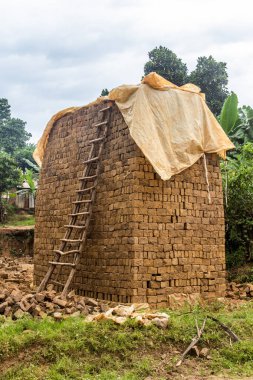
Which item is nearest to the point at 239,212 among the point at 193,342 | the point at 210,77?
the point at 193,342

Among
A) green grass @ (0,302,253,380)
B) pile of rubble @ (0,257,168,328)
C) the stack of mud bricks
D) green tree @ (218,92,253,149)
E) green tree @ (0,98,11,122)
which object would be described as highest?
green tree @ (0,98,11,122)

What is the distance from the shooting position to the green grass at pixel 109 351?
4.55 m

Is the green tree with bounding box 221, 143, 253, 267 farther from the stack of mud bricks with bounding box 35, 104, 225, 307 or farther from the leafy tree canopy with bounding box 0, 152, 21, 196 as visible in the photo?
the leafy tree canopy with bounding box 0, 152, 21, 196

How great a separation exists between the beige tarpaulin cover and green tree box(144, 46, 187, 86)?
40.4ft

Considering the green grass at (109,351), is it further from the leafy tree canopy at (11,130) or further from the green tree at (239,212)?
the leafy tree canopy at (11,130)

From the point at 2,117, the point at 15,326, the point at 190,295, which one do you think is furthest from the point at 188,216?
the point at 2,117

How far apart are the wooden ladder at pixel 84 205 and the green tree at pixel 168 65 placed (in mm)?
12693

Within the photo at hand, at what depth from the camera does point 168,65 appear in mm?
20078

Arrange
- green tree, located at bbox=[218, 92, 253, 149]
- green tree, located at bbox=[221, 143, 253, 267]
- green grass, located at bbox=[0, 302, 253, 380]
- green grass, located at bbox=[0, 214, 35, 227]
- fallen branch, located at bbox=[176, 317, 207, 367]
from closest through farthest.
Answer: green grass, located at bbox=[0, 302, 253, 380], fallen branch, located at bbox=[176, 317, 207, 367], green tree, located at bbox=[221, 143, 253, 267], green tree, located at bbox=[218, 92, 253, 149], green grass, located at bbox=[0, 214, 35, 227]

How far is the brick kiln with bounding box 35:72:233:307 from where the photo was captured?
6848 mm

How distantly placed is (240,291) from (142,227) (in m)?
2.95

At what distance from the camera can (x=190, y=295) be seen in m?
7.30

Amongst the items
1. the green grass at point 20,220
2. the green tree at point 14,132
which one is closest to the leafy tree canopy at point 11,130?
the green tree at point 14,132

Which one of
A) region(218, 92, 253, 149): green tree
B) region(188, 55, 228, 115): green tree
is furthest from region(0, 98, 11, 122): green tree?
region(218, 92, 253, 149): green tree
